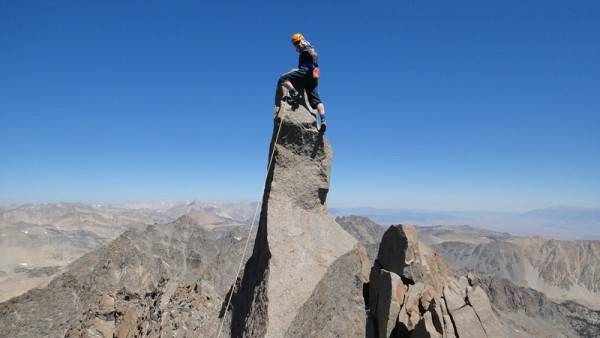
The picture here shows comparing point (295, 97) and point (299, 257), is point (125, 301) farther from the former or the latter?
point (295, 97)

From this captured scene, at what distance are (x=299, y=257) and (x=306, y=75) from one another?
5478 mm

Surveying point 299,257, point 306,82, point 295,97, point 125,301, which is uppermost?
point 306,82

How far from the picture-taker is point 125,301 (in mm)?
18781

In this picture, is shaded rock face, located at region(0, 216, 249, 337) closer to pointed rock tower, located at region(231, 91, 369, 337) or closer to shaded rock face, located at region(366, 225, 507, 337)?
pointed rock tower, located at region(231, 91, 369, 337)

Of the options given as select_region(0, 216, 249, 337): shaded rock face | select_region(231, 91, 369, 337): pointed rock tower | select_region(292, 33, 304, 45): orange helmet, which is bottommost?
select_region(0, 216, 249, 337): shaded rock face

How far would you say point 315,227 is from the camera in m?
9.83

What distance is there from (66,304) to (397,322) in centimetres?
4331

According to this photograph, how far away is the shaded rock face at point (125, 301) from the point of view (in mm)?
16484

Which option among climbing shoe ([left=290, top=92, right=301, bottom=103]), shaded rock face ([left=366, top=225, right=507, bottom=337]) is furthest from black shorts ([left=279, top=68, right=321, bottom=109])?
shaded rock face ([left=366, top=225, right=507, bottom=337])

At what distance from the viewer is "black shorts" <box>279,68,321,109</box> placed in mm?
10812

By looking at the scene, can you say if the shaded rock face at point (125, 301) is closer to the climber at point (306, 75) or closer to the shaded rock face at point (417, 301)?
the shaded rock face at point (417, 301)

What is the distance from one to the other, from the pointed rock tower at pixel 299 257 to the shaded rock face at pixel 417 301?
3388 millimetres

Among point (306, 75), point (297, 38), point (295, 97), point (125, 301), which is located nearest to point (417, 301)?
point (295, 97)

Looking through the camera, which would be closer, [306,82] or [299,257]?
[299,257]
